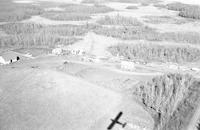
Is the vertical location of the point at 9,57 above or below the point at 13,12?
below

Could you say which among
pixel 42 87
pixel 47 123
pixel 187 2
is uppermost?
pixel 187 2

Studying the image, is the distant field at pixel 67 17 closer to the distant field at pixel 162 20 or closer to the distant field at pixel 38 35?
the distant field at pixel 38 35

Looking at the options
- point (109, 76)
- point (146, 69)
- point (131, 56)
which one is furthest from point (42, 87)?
point (131, 56)

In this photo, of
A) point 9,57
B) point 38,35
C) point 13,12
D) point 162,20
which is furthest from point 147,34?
point 13,12

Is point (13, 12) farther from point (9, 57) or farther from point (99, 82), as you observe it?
point (99, 82)

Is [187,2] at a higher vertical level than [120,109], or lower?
higher

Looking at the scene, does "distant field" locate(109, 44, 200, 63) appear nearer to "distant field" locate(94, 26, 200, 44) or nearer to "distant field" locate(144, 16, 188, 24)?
"distant field" locate(94, 26, 200, 44)

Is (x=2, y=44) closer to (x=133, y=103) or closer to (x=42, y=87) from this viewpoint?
(x=42, y=87)

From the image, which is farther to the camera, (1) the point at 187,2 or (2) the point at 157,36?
(1) the point at 187,2
